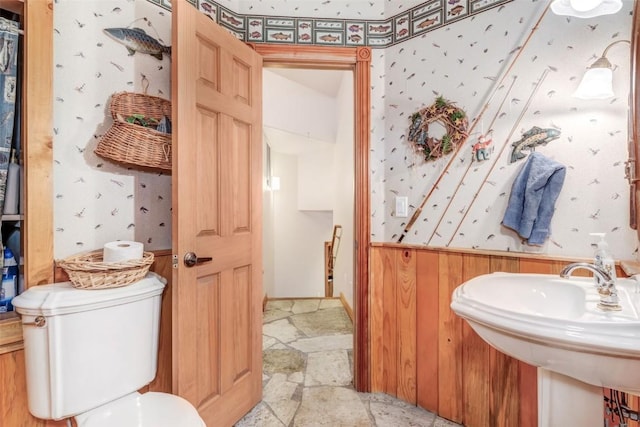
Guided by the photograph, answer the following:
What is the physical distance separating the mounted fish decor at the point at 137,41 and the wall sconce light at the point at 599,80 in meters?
1.90

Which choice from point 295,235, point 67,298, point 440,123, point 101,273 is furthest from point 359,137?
point 295,235

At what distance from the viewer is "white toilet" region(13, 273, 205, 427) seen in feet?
3.30

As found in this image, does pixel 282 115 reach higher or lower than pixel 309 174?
higher

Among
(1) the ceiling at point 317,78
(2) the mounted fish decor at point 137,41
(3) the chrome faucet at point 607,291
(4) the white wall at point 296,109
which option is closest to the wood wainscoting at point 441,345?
(3) the chrome faucet at point 607,291

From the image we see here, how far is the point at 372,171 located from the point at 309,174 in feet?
8.42

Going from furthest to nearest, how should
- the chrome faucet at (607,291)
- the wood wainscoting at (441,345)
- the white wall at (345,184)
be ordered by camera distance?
the white wall at (345,184) → the wood wainscoting at (441,345) → the chrome faucet at (607,291)

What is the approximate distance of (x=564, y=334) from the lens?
712 millimetres

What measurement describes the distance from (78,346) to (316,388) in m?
1.40

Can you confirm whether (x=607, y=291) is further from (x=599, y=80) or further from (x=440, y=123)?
(x=440, y=123)

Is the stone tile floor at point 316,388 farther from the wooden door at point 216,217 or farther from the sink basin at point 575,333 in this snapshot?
the sink basin at point 575,333

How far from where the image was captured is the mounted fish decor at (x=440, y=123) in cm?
161

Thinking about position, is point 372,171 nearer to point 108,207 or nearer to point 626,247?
point 626,247

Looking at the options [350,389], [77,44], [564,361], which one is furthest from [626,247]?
[77,44]

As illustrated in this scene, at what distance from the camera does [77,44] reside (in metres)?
1.27
